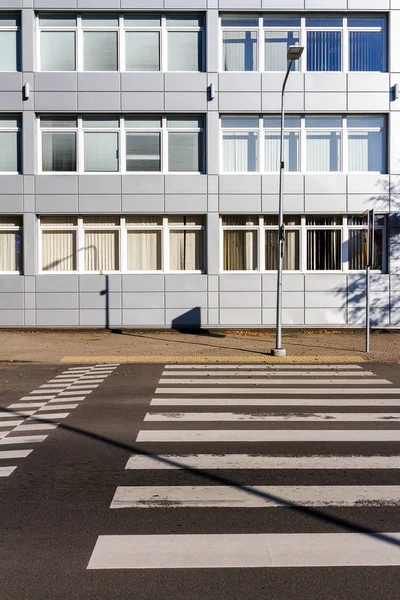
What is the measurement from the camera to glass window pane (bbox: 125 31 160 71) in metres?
24.3

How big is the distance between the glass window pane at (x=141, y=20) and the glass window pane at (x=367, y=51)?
7014 mm

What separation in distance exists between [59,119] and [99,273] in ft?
18.6

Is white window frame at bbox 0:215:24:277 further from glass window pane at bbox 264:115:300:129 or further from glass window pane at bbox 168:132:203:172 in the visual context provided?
glass window pane at bbox 264:115:300:129

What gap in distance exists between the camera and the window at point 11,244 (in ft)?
80.9

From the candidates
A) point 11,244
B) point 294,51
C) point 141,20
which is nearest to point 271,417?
point 294,51

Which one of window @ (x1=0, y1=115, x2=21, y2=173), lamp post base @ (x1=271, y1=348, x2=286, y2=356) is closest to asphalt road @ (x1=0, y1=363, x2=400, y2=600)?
lamp post base @ (x1=271, y1=348, x2=286, y2=356)

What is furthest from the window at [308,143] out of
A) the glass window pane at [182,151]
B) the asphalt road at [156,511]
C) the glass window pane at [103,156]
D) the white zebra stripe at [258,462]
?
the white zebra stripe at [258,462]

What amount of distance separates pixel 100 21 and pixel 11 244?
8562 millimetres

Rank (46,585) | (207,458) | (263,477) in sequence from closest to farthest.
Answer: (46,585) < (263,477) < (207,458)

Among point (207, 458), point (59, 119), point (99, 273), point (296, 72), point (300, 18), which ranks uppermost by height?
point (300, 18)

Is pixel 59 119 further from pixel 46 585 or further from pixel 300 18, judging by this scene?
pixel 46 585

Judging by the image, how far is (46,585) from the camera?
446cm


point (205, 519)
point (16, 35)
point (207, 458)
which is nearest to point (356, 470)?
point (207, 458)

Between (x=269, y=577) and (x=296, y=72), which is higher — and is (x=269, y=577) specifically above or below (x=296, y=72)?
below
